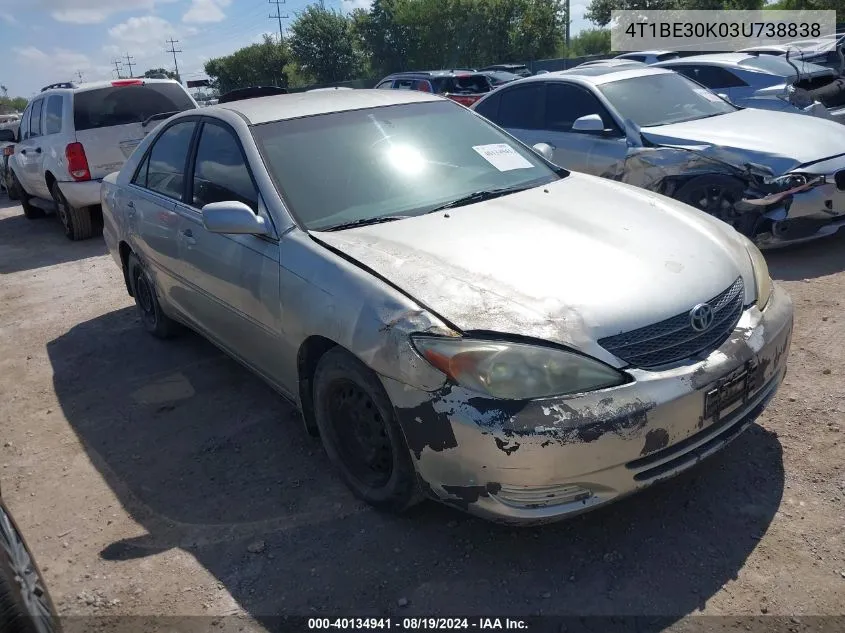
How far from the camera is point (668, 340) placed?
2.50 metres

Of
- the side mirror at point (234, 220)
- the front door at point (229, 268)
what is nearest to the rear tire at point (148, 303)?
the front door at point (229, 268)

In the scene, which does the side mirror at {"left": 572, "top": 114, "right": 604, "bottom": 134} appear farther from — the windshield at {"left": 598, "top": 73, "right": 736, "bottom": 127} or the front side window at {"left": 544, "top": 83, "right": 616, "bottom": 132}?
the windshield at {"left": 598, "top": 73, "right": 736, "bottom": 127}

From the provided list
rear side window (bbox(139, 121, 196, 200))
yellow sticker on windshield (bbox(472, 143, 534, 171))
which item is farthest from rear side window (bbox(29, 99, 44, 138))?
yellow sticker on windshield (bbox(472, 143, 534, 171))

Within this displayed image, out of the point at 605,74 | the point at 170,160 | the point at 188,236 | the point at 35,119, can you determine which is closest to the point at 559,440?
the point at 188,236

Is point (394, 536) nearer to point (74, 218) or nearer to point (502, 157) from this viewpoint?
point (502, 157)

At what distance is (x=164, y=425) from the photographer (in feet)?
13.1

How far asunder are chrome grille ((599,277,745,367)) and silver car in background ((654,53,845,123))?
6.41m

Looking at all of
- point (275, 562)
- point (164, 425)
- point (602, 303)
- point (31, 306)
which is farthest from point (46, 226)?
point (602, 303)

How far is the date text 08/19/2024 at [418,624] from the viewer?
2352 mm

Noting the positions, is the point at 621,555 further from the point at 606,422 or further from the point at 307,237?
the point at 307,237

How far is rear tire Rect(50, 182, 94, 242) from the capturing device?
359 inches

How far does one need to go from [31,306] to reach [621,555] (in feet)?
19.6

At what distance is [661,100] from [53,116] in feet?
24.2

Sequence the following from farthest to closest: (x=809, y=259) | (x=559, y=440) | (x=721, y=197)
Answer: (x=721, y=197) < (x=809, y=259) < (x=559, y=440)
